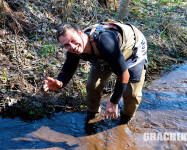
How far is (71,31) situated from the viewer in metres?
2.14

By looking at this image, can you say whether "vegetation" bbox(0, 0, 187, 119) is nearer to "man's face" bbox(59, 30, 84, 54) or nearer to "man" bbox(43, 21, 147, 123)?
"man" bbox(43, 21, 147, 123)

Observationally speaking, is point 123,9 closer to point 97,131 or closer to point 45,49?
point 45,49

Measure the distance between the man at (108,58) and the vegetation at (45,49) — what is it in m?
0.93

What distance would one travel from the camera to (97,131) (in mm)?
3109

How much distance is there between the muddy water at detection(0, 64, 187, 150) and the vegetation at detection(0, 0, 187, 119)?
0.26 m

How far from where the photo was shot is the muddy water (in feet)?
9.18

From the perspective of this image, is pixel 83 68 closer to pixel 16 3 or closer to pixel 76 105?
pixel 76 105

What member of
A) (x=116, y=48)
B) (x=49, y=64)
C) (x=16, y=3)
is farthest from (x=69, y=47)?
(x=16, y=3)

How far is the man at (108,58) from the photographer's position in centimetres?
212

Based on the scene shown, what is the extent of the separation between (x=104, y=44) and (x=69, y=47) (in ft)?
1.47

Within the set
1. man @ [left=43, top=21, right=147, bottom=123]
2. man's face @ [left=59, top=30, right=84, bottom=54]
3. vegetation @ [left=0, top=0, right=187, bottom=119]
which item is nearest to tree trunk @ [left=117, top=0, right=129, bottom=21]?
vegetation @ [left=0, top=0, right=187, bottom=119]

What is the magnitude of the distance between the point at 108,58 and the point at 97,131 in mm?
1588

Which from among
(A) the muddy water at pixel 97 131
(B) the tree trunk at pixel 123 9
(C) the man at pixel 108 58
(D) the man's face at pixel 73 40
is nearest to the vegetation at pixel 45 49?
(A) the muddy water at pixel 97 131

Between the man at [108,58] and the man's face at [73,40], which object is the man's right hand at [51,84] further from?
the man's face at [73,40]
